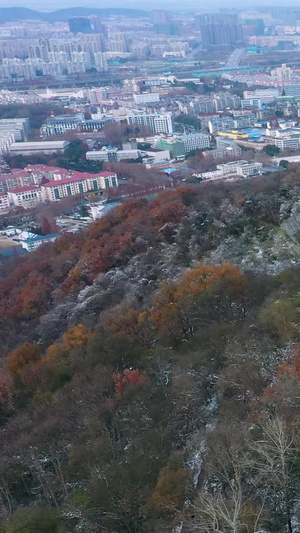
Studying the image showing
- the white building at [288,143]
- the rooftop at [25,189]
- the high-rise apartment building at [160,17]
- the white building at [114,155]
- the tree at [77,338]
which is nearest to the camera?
the tree at [77,338]

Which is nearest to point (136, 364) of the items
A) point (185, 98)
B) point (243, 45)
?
point (185, 98)

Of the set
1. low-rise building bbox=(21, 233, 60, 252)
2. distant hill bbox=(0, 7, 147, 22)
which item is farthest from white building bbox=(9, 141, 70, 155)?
distant hill bbox=(0, 7, 147, 22)

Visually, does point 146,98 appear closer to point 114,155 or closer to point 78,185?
point 114,155

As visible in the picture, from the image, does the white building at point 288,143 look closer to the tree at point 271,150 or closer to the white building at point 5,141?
the tree at point 271,150

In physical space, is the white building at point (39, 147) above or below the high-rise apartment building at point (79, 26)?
below

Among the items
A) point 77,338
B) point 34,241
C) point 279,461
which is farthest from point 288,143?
point 279,461

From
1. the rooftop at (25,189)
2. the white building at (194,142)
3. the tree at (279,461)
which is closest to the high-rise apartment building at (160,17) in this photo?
the white building at (194,142)
